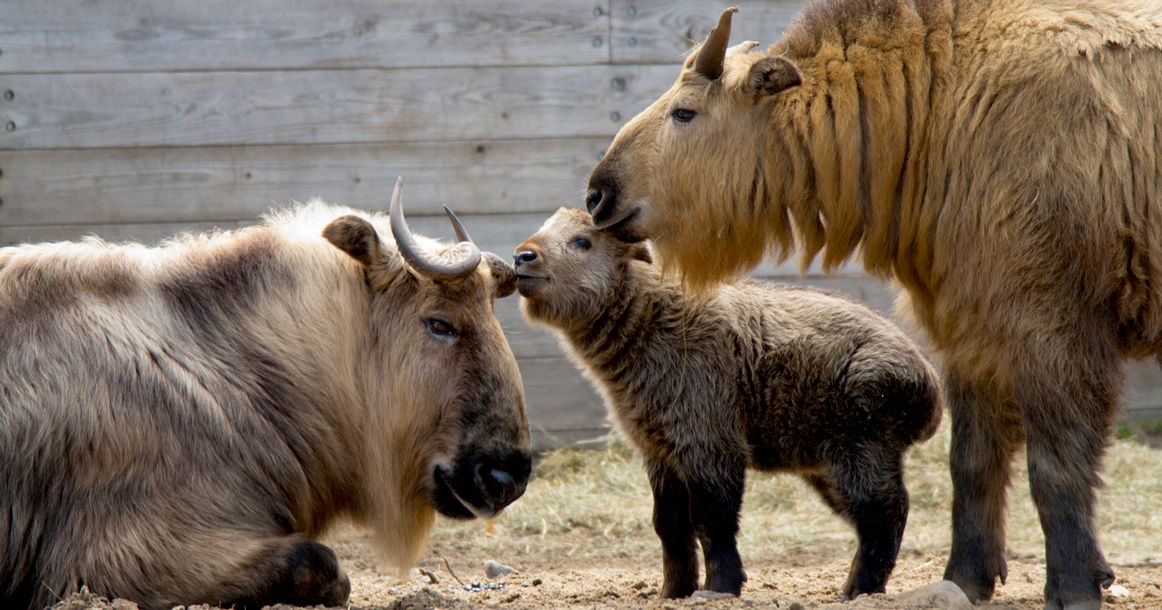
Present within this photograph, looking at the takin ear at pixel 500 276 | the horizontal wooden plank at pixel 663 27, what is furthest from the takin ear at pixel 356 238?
the horizontal wooden plank at pixel 663 27

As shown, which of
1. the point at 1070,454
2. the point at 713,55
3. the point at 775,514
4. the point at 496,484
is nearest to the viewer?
the point at 1070,454

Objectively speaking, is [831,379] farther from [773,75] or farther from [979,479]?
[773,75]

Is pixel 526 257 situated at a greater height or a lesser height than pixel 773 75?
lesser

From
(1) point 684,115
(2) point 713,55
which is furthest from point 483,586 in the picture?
(2) point 713,55

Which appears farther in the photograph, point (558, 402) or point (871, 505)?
point (558, 402)

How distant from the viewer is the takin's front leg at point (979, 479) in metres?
3.93

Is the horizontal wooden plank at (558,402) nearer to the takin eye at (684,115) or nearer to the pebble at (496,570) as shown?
the pebble at (496,570)

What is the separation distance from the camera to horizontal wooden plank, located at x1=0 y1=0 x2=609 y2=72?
237 inches

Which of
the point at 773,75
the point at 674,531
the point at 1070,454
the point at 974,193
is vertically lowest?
the point at 674,531

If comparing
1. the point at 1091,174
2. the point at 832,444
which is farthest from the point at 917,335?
the point at 1091,174

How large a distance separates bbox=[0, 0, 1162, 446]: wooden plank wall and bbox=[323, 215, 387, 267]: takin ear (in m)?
2.83

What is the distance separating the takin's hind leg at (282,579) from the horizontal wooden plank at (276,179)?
133 inches

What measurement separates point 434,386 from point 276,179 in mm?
3133

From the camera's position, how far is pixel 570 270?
4.58 m
